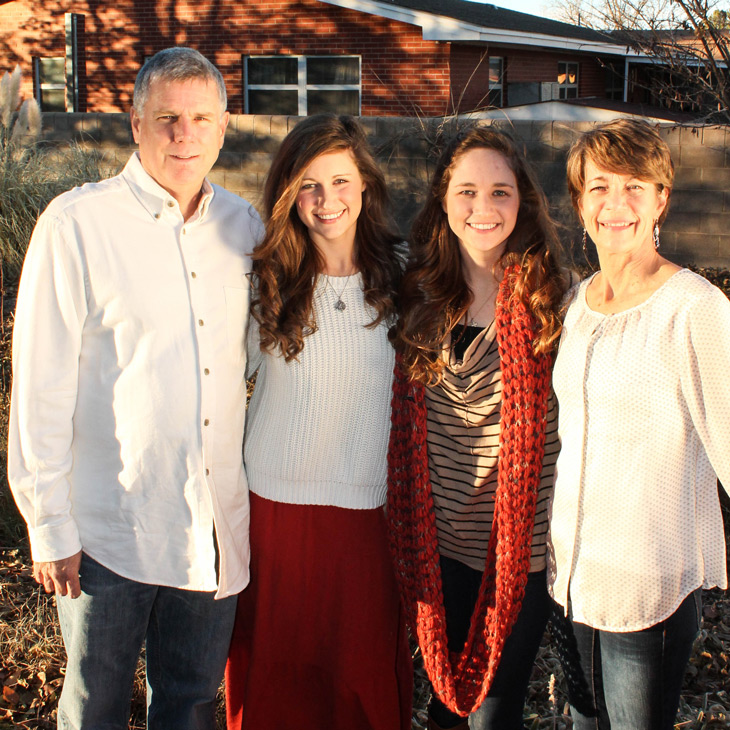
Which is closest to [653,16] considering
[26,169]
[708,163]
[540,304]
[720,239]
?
[708,163]

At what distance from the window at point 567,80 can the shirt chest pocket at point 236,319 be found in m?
18.7

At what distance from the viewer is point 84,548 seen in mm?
2354

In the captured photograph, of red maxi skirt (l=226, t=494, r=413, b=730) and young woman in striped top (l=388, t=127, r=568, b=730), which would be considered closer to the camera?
young woman in striped top (l=388, t=127, r=568, b=730)

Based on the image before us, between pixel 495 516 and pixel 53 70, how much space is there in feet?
58.7

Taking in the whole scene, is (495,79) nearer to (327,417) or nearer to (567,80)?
(567,80)

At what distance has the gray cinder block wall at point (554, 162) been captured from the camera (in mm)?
7637

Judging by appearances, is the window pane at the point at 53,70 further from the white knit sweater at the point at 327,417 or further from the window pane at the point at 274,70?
the white knit sweater at the point at 327,417

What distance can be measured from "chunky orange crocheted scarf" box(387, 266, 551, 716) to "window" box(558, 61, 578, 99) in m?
18.6

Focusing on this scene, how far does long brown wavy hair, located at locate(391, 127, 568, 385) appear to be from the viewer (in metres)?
2.52

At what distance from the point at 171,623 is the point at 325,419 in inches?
30.4

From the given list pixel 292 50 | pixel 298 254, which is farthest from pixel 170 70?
pixel 292 50

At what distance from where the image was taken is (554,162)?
7832mm

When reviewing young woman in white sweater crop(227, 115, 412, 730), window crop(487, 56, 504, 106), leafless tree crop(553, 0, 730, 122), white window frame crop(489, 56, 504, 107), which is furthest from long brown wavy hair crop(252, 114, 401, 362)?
white window frame crop(489, 56, 504, 107)

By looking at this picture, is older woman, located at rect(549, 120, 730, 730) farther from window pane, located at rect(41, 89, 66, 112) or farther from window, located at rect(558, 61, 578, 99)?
window, located at rect(558, 61, 578, 99)
